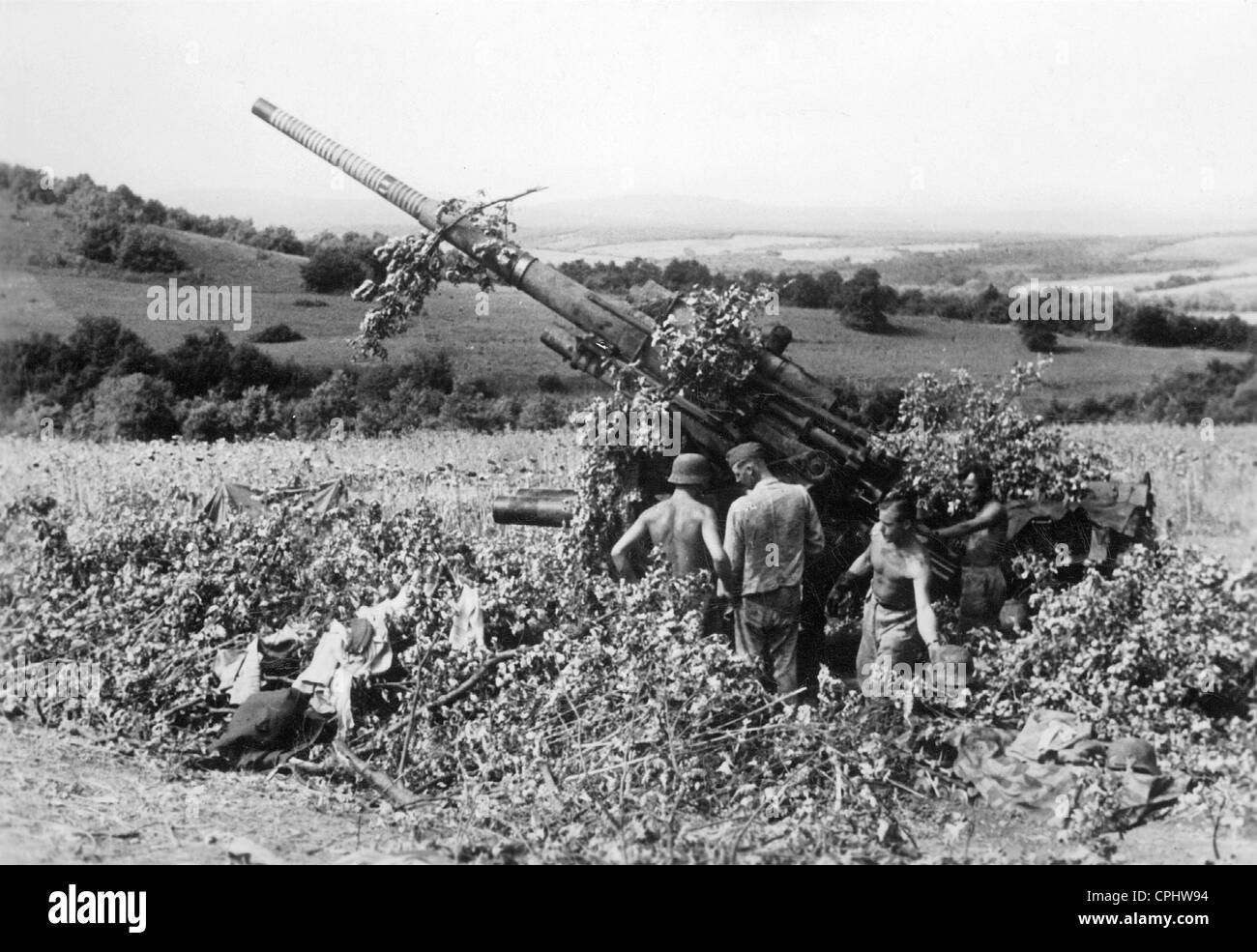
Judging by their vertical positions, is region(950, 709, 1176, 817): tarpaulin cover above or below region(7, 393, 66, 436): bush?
below

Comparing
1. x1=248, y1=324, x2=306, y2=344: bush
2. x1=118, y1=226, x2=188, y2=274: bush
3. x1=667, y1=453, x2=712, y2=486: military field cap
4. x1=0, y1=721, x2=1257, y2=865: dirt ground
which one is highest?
x1=118, y1=226, x2=188, y2=274: bush

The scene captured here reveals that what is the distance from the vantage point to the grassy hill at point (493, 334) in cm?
1566

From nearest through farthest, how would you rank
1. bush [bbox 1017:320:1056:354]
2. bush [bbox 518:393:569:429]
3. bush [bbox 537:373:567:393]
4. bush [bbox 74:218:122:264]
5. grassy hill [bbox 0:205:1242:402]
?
bush [bbox 74:218:122:264], grassy hill [bbox 0:205:1242:402], bush [bbox 518:393:569:429], bush [bbox 537:373:567:393], bush [bbox 1017:320:1056:354]

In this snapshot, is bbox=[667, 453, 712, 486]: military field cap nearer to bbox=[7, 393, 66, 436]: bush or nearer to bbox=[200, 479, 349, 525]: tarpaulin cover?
bbox=[200, 479, 349, 525]: tarpaulin cover

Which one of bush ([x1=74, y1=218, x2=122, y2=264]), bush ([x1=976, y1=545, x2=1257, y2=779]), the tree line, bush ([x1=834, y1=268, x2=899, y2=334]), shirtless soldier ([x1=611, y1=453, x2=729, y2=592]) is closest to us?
bush ([x1=976, y1=545, x2=1257, y2=779])

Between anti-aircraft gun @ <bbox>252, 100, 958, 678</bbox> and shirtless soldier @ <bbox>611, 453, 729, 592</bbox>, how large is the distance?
1.66 ft

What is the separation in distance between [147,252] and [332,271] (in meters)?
2.31

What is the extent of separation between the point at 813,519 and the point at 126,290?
436 inches

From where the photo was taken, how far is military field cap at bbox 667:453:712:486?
876cm

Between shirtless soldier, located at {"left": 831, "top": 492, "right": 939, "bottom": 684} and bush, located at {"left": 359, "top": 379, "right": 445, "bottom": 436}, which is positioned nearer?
shirtless soldier, located at {"left": 831, "top": 492, "right": 939, "bottom": 684}

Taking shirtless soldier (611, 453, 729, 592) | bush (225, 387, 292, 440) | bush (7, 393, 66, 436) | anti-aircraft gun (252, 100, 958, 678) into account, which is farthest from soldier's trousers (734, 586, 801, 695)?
bush (7, 393, 66, 436)

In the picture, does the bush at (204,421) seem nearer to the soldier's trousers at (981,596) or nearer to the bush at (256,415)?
Result: the bush at (256,415)

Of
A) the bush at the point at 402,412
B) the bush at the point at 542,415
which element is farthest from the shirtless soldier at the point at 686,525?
the bush at the point at 542,415

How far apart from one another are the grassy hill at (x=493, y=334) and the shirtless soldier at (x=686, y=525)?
6953mm
